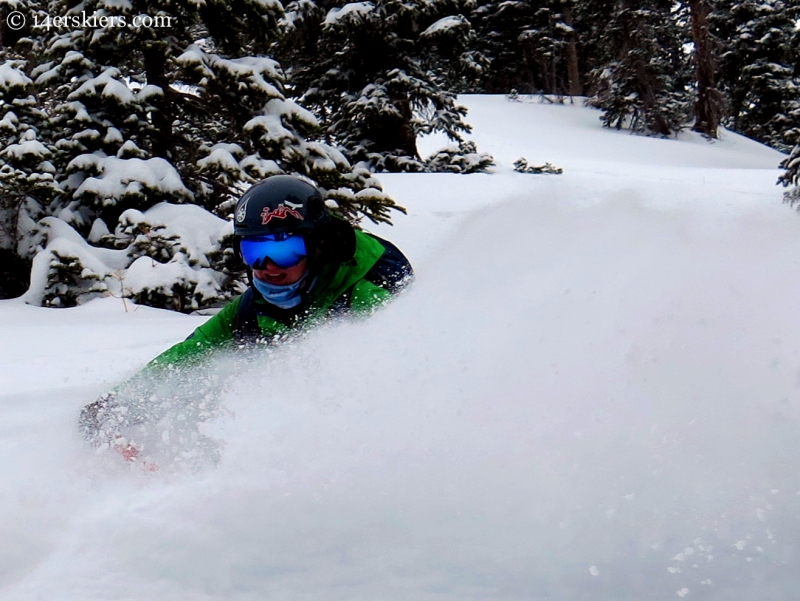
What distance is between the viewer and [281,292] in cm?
313

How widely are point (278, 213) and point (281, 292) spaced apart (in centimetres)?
31

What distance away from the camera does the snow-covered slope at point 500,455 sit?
2.04 metres

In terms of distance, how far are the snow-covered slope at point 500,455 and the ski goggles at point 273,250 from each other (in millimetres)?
311

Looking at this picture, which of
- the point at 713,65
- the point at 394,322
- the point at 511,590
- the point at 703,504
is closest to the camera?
the point at 511,590

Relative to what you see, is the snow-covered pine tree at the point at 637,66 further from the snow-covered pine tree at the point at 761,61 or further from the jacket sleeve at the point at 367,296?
the jacket sleeve at the point at 367,296

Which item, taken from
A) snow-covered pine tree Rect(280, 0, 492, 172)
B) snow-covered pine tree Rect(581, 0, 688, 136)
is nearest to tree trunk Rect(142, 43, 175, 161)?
snow-covered pine tree Rect(280, 0, 492, 172)

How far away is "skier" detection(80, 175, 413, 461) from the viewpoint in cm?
311

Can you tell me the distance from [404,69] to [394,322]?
37.2 feet

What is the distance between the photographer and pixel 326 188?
7324mm

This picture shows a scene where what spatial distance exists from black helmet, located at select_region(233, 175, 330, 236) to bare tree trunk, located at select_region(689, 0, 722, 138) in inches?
809

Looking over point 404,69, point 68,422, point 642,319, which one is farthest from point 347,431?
point 404,69

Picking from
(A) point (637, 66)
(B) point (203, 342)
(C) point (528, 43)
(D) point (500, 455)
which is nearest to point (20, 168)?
(B) point (203, 342)

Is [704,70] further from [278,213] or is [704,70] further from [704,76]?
[278,213]

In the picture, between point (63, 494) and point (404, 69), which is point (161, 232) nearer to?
point (63, 494)
